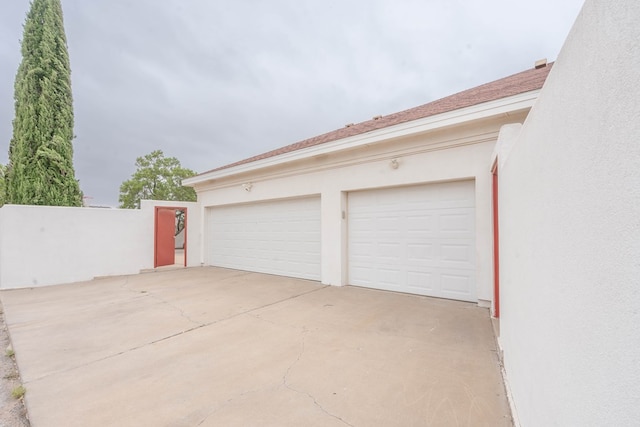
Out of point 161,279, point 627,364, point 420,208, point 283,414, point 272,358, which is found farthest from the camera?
point 161,279

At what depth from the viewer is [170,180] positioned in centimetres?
2278

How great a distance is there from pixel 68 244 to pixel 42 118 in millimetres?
4493

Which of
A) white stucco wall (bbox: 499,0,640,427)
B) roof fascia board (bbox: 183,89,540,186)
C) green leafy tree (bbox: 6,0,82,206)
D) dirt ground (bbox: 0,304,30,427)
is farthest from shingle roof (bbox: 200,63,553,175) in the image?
green leafy tree (bbox: 6,0,82,206)

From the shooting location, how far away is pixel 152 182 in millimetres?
22312

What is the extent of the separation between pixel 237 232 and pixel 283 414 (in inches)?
316

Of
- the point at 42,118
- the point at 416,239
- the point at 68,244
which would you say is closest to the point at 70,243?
the point at 68,244

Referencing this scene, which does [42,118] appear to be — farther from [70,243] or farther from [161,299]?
[161,299]

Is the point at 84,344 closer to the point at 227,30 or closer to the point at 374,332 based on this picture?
the point at 374,332

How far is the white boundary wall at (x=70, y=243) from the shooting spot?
23.8 ft

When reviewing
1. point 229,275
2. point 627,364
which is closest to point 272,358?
point 627,364

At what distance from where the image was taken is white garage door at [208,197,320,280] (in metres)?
7.60

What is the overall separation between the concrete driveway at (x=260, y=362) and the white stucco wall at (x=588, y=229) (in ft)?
3.78

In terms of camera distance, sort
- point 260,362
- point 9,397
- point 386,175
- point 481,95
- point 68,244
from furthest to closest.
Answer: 1. point 68,244
2. point 386,175
3. point 481,95
4. point 260,362
5. point 9,397

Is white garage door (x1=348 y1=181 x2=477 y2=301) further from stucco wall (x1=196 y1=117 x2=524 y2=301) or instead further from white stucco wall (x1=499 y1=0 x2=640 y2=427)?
white stucco wall (x1=499 y1=0 x2=640 y2=427)
